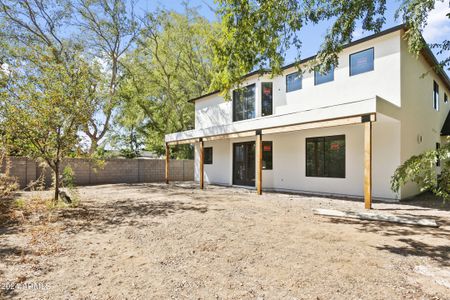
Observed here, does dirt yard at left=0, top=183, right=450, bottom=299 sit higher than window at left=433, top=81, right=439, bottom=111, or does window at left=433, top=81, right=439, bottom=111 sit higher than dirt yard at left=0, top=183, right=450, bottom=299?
window at left=433, top=81, right=439, bottom=111

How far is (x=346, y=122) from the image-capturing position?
23.4 ft

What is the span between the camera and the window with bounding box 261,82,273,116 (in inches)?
454

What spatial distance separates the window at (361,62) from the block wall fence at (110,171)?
11.4 meters

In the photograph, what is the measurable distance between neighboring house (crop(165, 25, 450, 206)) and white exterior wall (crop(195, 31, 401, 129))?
3 centimetres

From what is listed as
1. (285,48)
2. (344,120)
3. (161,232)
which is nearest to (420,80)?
(344,120)

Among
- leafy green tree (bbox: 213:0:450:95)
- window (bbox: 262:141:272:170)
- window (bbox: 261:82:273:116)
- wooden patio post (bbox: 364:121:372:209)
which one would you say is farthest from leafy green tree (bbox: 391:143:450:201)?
window (bbox: 261:82:273:116)

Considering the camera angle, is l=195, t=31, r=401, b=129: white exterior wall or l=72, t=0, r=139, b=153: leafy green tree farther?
l=72, t=0, r=139, b=153: leafy green tree

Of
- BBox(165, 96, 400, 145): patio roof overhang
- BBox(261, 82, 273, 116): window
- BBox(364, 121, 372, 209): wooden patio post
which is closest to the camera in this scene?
BBox(364, 121, 372, 209): wooden patio post

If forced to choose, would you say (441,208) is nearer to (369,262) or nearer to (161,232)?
(369,262)

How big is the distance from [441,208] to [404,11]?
216 inches

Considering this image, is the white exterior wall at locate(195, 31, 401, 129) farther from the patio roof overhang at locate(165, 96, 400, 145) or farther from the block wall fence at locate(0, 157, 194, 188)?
the block wall fence at locate(0, 157, 194, 188)

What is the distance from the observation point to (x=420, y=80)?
31.6 ft

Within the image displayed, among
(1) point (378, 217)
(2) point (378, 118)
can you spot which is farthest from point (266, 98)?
(1) point (378, 217)

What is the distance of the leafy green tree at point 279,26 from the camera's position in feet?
17.7
